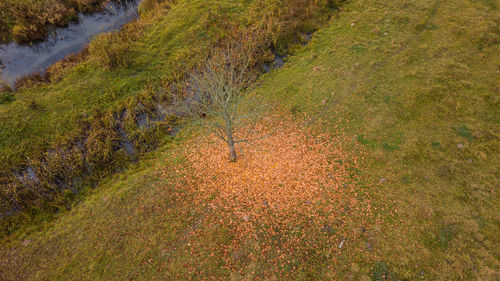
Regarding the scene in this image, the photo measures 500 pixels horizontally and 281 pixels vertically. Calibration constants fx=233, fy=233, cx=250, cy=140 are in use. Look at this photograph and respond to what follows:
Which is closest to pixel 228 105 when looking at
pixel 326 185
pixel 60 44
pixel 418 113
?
pixel 326 185

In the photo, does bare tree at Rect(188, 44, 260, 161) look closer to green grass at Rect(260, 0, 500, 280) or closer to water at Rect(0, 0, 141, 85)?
green grass at Rect(260, 0, 500, 280)

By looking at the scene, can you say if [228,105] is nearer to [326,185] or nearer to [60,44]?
[326,185]

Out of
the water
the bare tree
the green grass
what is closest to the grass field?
the green grass

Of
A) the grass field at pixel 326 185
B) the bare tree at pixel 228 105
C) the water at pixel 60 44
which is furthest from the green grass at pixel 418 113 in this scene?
the water at pixel 60 44

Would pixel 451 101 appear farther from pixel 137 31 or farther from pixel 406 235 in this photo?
pixel 137 31

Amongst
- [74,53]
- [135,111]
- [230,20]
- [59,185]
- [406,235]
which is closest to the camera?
[406,235]

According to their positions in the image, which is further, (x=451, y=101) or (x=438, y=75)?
(x=438, y=75)

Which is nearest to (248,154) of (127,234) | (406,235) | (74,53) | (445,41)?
(127,234)
